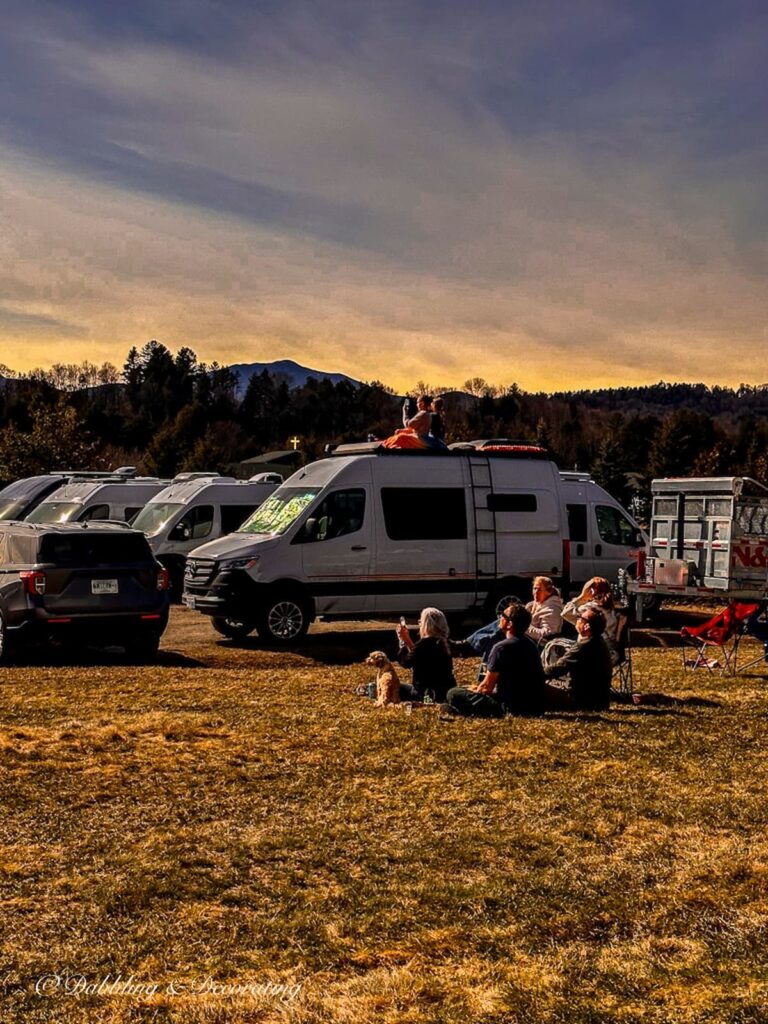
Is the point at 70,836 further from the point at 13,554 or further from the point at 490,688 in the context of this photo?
the point at 13,554

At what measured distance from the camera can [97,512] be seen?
83.9 ft

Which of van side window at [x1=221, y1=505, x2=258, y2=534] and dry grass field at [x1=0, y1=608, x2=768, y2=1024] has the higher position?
van side window at [x1=221, y1=505, x2=258, y2=534]

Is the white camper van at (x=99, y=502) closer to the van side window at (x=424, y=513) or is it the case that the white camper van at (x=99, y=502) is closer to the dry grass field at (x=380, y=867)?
the van side window at (x=424, y=513)

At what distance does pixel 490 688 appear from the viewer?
32.6ft

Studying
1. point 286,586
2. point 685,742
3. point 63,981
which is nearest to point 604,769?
point 685,742

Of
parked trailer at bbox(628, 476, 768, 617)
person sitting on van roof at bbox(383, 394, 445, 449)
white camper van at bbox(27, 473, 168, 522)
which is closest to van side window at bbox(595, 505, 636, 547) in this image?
parked trailer at bbox(628, 476, 768, 617)

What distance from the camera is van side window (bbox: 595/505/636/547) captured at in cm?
2017

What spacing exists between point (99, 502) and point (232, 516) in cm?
446

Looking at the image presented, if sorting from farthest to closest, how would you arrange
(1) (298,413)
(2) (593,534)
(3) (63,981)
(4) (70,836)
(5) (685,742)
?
(1) (298,413) → (2) (593,534) → (5) (685,742) → (4) (70,836) → (3) (63,981)

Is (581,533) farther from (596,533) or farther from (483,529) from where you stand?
(483,529)

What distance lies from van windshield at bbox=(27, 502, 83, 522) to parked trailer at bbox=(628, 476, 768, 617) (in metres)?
13.4

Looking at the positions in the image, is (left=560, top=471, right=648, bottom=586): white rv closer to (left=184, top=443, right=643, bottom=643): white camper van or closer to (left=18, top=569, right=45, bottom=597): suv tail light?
(left=184, top=443, right=643, bottom=643): white camper van

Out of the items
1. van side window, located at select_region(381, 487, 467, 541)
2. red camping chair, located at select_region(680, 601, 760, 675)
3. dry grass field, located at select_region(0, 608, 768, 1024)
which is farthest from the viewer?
van side window, located at select_region(381, 487, 467, 541)

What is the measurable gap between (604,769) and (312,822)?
2.40 m
